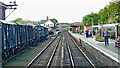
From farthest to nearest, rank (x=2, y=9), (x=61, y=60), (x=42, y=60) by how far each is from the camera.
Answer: (x=2, y=9) → (x=42, y=60) → (x=61, y=60)

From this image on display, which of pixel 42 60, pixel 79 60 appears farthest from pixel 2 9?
pixel 79 60

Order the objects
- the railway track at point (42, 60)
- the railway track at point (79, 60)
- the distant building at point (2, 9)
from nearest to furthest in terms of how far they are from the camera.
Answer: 1. the railway track at point (79, 60)
2. the railway track at point (42, 60)
3. the distant building at point (2, 9)

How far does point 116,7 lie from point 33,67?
88.7 ft

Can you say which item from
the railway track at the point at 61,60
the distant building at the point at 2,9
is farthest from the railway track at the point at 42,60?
the distant building at the point at 2,9

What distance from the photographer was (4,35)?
10859mm

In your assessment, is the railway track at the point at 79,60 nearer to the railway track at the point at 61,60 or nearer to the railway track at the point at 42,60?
the railway track at the point at 61,60

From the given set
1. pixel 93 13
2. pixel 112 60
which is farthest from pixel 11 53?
pixel 93 13

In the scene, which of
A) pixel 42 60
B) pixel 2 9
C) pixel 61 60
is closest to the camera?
pixel 61 60

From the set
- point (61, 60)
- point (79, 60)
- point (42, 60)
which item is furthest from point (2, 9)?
point (79, 60)

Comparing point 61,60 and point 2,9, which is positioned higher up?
point 2,9

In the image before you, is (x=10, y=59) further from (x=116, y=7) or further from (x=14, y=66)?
(x=116, y=7)

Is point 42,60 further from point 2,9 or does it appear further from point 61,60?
point 2,9

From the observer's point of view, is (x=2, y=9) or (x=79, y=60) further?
(x=2, y=9)

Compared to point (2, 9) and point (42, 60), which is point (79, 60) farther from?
point (2, 9)
